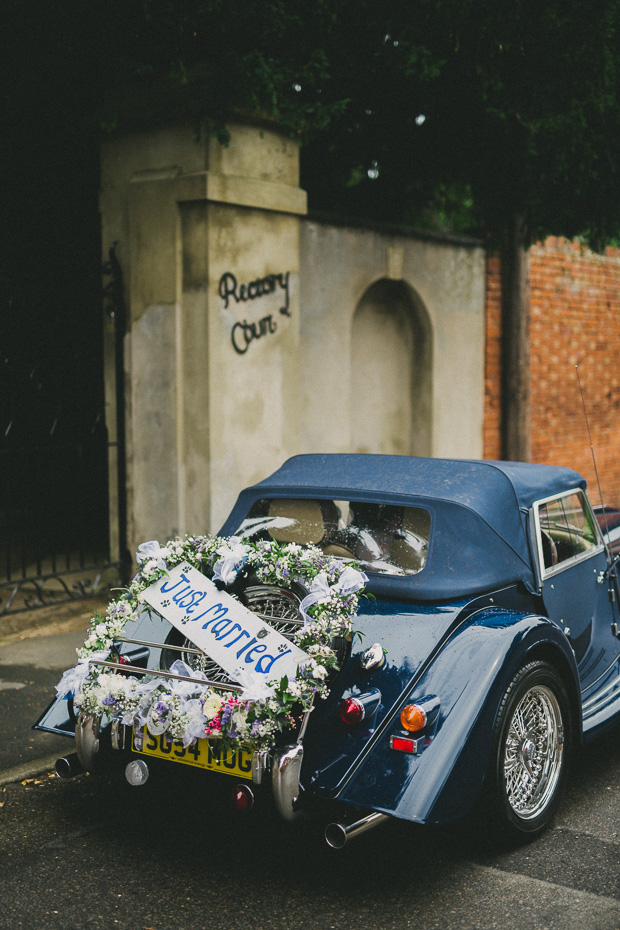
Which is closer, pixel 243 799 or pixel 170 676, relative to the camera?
A: pixel 243 799

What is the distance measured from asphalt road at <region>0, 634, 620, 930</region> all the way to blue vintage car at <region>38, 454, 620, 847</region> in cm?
22

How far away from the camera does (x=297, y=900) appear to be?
10.5 feet

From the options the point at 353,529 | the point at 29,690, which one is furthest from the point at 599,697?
the point at 29,690

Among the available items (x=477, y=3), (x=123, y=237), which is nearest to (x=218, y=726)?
(x=123, y=237)

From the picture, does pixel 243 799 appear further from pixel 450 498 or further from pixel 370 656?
pixel 450 498

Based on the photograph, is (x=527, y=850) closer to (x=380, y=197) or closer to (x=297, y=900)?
(x=297, y=900)

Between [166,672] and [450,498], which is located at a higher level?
[450,498]

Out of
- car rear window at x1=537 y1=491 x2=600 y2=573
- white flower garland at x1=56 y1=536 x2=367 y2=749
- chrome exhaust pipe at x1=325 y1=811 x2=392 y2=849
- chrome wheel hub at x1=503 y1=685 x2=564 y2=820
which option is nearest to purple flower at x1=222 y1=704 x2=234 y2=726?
white flower garland at x1=56 y1=536 x2=367 y2=749

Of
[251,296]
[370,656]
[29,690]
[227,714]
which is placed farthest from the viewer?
[251,296]

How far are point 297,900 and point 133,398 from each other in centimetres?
489

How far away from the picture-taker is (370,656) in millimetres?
3395

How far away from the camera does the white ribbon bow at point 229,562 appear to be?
142 inches

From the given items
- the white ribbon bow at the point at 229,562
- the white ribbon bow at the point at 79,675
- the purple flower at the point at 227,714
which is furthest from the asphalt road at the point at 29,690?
the purple flower at the point at 227,714

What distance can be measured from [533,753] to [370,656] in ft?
2.69
